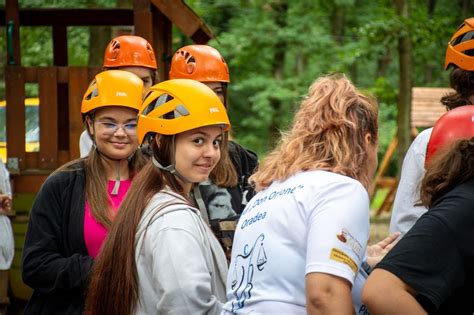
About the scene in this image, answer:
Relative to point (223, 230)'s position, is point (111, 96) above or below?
above

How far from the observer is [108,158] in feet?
16.1

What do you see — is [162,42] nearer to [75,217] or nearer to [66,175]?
[66,175]

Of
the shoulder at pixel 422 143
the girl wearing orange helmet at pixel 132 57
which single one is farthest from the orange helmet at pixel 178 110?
the girl wearing orange helmet at pixel 132 57

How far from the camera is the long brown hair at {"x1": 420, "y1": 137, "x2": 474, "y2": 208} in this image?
3215 millimetres

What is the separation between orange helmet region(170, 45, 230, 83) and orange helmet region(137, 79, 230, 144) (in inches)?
70.7

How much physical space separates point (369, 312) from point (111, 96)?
7.73ft

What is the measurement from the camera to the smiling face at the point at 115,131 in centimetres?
489

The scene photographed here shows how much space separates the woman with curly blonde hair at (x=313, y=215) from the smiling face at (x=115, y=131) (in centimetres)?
143

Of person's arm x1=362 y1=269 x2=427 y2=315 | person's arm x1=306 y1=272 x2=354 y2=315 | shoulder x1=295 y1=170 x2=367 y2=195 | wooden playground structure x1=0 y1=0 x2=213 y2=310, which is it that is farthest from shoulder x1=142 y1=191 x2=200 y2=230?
wooden playground structure x1=0 y1=0 x2=213 y2=310

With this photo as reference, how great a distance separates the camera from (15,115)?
8.30 metres

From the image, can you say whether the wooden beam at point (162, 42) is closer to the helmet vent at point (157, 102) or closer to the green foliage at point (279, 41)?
the helmet vent at point (157, 102)

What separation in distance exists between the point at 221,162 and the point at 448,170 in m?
1.99

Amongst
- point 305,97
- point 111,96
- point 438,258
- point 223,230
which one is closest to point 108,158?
point 111,96

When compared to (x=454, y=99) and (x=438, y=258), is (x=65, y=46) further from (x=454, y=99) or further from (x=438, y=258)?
(x=438, y=258)
